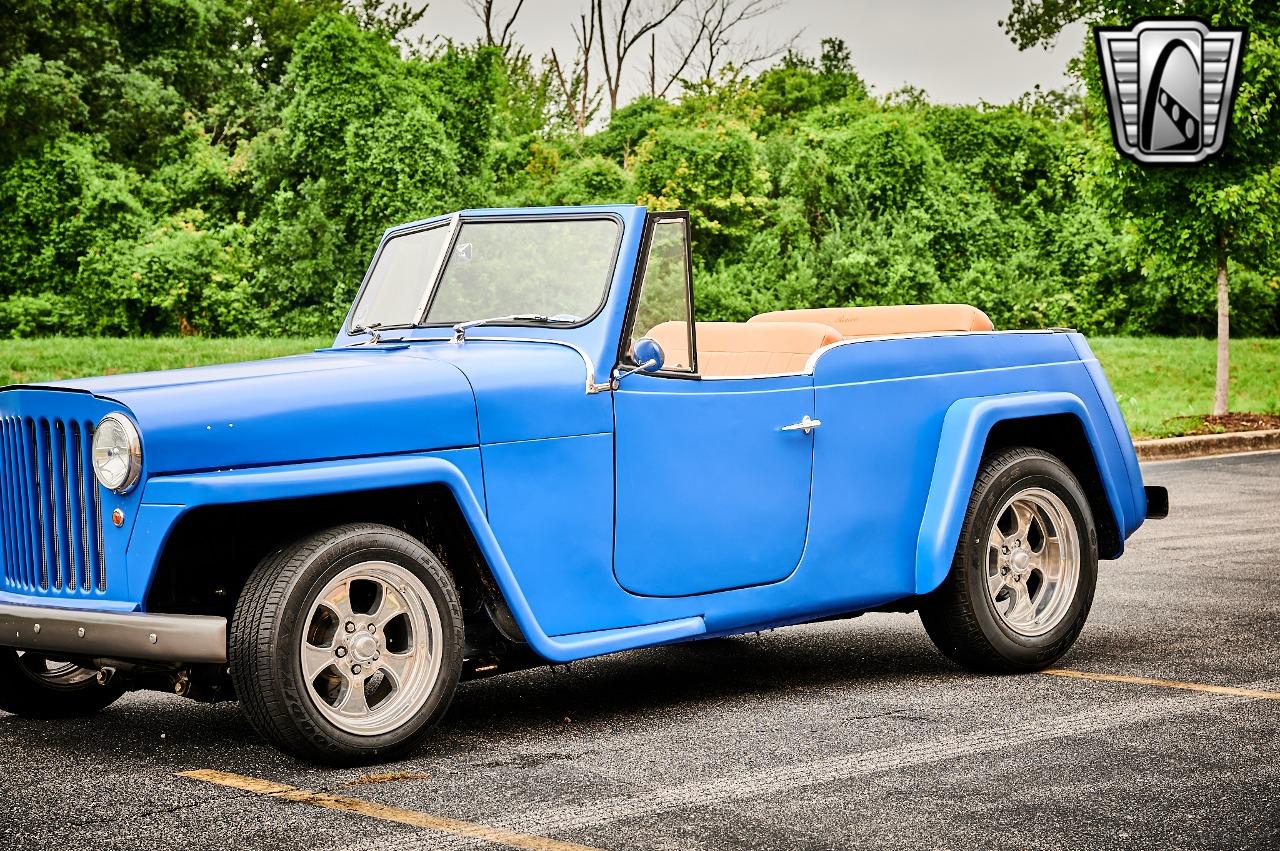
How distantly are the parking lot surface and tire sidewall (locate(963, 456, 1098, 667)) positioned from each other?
144 millimetres

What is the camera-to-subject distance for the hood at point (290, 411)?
4.64 metres

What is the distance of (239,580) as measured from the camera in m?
5.13

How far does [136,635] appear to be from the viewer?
4.60 m

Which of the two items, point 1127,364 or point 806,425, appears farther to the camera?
point 1127,364

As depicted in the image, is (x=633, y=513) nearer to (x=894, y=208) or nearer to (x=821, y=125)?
(x=894, y=208)

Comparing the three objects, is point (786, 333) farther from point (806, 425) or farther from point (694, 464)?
point (694, 464)

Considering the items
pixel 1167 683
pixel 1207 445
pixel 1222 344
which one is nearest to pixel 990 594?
pixel 1167 683

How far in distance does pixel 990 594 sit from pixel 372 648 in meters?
2.67

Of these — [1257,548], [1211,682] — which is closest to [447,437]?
[1211,682]

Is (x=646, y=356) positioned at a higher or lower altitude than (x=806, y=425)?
higher

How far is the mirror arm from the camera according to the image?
545 centimetres

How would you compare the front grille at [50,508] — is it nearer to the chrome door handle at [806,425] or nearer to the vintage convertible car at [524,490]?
the vintage convertible car at [524,490]

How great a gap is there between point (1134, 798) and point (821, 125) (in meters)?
30.4

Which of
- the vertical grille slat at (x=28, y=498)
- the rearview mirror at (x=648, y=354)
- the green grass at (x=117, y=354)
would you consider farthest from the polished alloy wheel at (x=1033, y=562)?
the green grass at (x=117, y=354)
